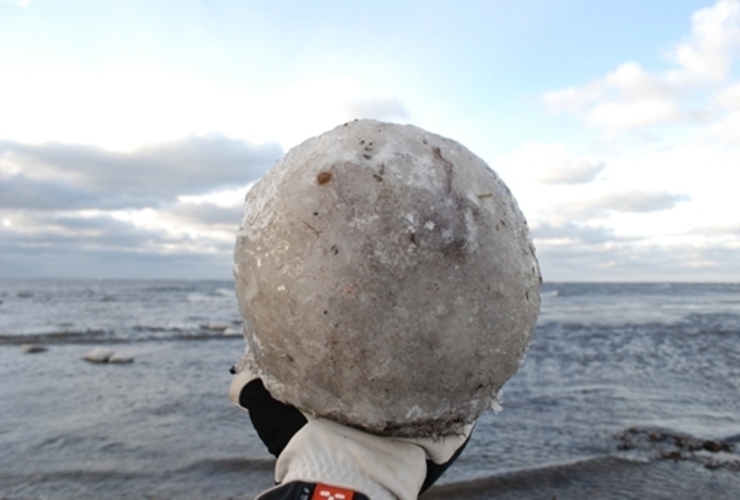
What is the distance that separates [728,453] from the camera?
692 cm

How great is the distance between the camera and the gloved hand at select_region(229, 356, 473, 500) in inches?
59.1

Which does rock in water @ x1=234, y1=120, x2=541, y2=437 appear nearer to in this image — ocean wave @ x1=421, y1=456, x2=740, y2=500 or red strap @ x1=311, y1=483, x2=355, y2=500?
red strap @ x1=311, y1=483, x2=355, y2=500

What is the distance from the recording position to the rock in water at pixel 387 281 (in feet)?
4.81

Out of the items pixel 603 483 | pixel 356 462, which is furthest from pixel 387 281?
pixel 603 483

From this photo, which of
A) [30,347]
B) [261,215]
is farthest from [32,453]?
[30,347]

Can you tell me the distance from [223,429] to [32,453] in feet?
7.50

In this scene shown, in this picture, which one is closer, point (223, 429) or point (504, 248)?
point (504, 248)

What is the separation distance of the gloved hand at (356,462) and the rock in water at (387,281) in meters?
0.05

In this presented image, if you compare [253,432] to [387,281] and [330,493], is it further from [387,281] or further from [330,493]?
[387,281]

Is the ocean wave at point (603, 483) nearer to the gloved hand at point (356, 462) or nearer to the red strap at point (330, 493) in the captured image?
the gloved hand at point (356, 462)

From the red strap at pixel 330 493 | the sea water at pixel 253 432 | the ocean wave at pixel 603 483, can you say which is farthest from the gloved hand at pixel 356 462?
the sea water at pixel 253 432

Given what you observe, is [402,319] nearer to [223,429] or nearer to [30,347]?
[223,429]

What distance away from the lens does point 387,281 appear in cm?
145

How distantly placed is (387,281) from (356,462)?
529 mm
